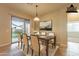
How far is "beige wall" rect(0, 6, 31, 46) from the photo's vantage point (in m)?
5.52

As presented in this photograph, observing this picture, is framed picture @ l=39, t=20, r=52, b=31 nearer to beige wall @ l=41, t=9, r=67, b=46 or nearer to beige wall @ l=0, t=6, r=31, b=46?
beige wall @ l=41, t=9, r=67, b=46

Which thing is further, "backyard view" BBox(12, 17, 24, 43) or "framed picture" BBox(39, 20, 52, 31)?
"framed picture" BBox(39, 20, 52, 31)

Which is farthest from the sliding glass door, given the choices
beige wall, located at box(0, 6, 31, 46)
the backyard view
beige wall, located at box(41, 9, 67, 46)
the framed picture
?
beige wall, located at box(41, 9, 67, 46)

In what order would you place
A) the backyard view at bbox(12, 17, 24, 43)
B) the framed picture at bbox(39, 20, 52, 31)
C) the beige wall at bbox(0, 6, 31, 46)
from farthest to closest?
the framed picture at bbox(39, 20, 52, 31) < the backyard view at bbox(12, 17, 24, 43) < the beige wall at bbox(0, 6, 31, 46)

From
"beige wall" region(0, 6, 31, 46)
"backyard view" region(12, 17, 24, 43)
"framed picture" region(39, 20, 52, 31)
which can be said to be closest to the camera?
"beige wall" region(0, 6, 31, 46)

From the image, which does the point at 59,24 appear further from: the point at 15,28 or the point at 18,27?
the point at 15,28

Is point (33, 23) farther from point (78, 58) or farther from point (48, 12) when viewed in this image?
point (78, 58)

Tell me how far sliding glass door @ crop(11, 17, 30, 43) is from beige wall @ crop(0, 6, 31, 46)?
0.25m

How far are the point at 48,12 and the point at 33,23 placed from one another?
0.94m

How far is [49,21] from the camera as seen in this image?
6.62m

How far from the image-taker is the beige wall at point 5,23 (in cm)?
552

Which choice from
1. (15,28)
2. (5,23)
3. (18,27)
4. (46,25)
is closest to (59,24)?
(46,25)

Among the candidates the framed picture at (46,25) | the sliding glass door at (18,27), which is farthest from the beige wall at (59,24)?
the sliding glass door at (18,27)

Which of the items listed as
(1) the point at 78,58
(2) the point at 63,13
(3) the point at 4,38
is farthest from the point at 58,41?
(1) the point at 78,58
